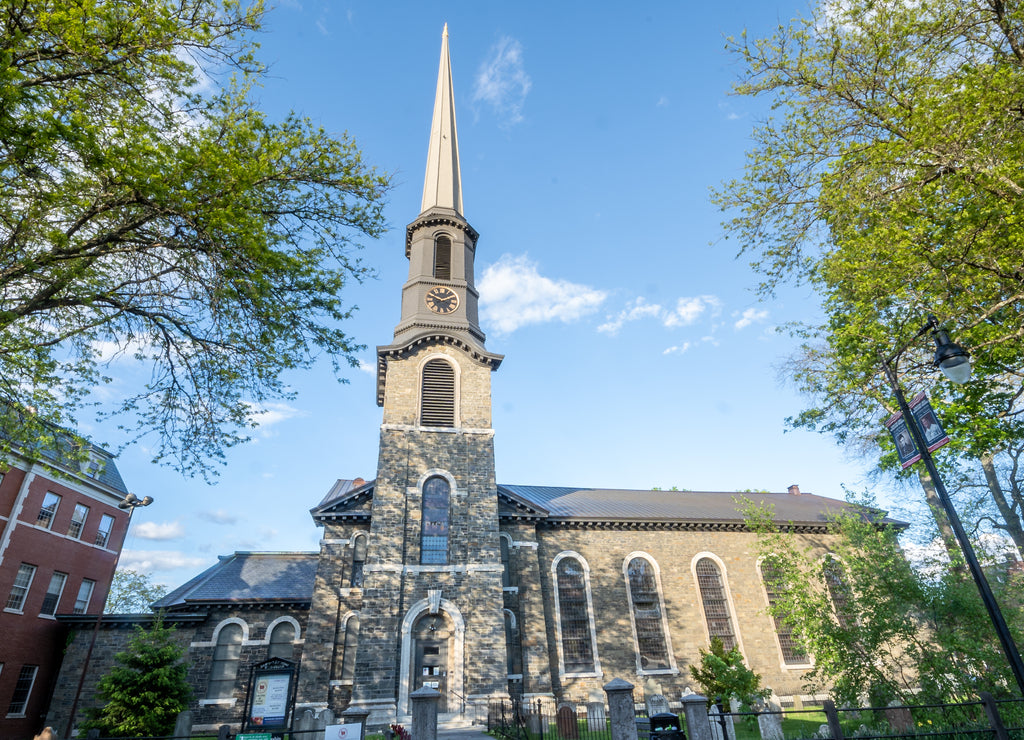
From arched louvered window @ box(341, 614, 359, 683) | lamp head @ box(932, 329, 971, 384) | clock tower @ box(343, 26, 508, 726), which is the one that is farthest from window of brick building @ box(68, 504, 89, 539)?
lamp head @ box(932, 329, 971, 384)

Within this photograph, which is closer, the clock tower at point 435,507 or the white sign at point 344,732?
the white sign at point 344,732

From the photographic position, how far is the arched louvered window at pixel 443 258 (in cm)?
2375

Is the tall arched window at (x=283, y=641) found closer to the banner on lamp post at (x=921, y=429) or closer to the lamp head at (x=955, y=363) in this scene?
the banner on lamp post at (x=921, y=429)

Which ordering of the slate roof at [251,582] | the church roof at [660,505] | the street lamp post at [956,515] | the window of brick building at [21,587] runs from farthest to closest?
the church roof at [660,505]
the window of brick building at [21,587]
the slate roof at [251,582]
the street lamp post at [956,515]

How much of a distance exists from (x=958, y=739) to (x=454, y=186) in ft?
81.6

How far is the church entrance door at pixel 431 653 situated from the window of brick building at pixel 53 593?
627 inches

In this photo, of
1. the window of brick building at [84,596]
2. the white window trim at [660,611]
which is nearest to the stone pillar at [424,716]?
the white window trim at [660,611]

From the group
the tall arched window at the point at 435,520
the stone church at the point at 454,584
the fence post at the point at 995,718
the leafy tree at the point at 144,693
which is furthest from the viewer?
the tall arched window at the point at 435,520

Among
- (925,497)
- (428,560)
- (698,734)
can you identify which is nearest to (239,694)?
(428,560)

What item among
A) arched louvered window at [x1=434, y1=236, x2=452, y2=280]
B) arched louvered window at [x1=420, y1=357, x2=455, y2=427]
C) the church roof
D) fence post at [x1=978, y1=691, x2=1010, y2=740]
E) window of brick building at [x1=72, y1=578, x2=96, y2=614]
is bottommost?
fence post at [x1=978, y1=691, x2=1010, y2=740]

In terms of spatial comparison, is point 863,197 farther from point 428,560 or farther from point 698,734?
point 428,560

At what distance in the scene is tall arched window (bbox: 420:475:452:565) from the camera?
62.1 ft

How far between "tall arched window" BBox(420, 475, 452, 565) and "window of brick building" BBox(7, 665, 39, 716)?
15.4 m

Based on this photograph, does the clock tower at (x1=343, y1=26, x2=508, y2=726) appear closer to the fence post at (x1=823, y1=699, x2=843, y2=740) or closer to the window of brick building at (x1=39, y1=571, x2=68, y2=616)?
the fence post at (x1=823, y1=699, x2=843, y2=740)
